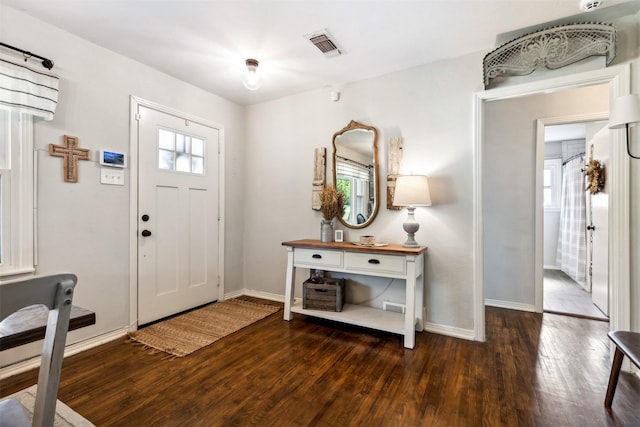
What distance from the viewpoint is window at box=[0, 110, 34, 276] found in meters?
2.00

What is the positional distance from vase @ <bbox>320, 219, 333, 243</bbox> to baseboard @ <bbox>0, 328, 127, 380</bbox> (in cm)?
203

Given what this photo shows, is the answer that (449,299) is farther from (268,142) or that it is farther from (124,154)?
(124,154)

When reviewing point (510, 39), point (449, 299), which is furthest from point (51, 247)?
point (510, 39)

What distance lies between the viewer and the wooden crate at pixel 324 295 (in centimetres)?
288

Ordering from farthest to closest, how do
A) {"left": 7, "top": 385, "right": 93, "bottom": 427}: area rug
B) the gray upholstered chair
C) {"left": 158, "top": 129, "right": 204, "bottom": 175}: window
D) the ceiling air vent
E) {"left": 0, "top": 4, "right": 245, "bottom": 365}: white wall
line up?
{"left": 158, "top": 129, "right": 204, "bottom": 175}: window
the ceiling air vent
{"left": 0, "top": 4, "right": 245, "bottom": 365}: white wall
{"left": 7, "top": 385, "right": 93, "bottom": 427}: area rug
the gray upholstered chair

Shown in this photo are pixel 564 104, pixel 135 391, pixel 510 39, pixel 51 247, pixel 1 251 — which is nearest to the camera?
pixel 135 391

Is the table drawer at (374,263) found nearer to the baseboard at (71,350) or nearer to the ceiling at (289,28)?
the ceiling at (289,28)

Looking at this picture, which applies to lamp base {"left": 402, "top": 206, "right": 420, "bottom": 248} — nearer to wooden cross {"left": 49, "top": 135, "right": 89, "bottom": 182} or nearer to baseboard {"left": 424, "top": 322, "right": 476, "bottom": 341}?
baseboard {"left": 424, "top": 322, "right": 476, "bottom": 341}

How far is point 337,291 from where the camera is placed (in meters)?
2.87

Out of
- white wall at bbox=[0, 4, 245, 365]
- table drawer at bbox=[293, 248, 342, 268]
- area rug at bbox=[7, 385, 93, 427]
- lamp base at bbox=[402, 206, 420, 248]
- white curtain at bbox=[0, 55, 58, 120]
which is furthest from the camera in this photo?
table drawer at bbox=[293, 248, 342, 268]

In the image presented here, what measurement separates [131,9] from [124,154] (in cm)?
118

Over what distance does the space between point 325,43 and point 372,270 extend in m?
1.98

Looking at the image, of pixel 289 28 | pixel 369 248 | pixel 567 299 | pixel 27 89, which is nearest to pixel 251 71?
pixel 289 28

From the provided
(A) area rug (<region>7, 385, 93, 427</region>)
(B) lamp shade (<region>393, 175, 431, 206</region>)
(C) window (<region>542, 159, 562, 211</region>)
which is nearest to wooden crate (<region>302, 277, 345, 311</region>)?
(B) lamp shade (<region>393, 175, 431, 206</region>)
